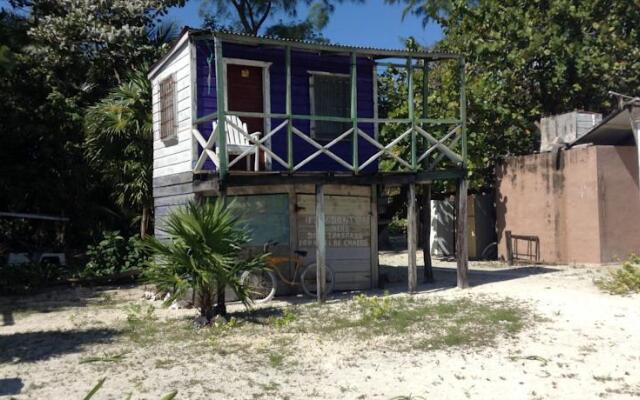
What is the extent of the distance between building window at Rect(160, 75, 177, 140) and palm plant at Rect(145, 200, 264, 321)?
3.47m

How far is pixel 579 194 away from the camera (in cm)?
1515

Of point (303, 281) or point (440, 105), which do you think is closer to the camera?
point (303, 281)

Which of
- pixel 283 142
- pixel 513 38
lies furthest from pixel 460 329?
pixel 513 38

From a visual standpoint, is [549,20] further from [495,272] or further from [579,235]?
[495,272]

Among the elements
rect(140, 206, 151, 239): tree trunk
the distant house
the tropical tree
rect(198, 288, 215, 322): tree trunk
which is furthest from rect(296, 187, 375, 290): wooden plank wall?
the distant house

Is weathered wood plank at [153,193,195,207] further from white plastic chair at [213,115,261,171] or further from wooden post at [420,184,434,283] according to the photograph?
wooden post at [420,184,434,283]

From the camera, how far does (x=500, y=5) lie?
19688mm

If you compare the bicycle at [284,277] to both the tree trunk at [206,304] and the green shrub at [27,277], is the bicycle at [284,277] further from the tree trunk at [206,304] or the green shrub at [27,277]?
the green shrub at [27,277]

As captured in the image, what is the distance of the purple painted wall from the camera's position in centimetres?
1158

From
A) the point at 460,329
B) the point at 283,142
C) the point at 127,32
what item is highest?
the point at 127,32

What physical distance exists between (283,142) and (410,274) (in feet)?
11.4

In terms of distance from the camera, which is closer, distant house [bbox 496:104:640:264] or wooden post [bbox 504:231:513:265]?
distant house [bbox 496:104:640:264]

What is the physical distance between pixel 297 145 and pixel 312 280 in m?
2.63

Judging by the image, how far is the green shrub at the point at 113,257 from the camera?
50.4 feet
